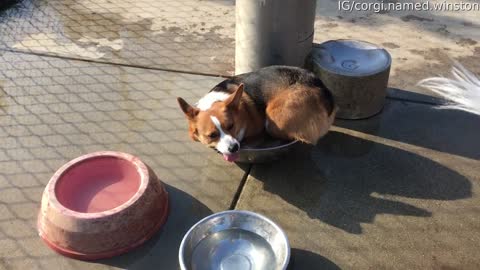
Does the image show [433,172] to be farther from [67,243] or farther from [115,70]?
[115,70]

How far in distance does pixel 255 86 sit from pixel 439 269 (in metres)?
1.60

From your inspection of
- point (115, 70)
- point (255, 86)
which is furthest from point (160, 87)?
point (255, 86)

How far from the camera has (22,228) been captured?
9.66 feet

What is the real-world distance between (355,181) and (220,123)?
0.98m

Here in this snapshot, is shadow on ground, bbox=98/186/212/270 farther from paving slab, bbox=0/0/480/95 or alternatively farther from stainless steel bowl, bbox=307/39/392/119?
paving slab, bbox=0/0/480/95

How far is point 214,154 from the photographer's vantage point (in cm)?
348

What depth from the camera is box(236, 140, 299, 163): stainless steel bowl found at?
3.11 meters

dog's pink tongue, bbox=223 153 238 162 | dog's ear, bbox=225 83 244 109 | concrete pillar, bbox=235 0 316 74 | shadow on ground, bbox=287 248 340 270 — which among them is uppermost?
concrete pillar, bbox=235 0 316 74

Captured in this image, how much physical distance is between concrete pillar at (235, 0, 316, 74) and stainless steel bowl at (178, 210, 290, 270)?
1.43 metres

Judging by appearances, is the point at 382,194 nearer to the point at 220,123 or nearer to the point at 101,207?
the point at 220,123

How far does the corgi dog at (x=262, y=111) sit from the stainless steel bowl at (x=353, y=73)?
317mm

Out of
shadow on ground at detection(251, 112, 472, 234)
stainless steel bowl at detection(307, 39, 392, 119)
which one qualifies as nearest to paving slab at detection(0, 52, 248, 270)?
shadow on ground at detection(251, 112, 472, 234)

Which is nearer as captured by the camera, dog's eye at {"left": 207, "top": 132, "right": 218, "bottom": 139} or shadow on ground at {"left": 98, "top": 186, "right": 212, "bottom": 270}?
shadow on ground at {"left": 98, "top": 186, "right": 212, "bottom": 270}

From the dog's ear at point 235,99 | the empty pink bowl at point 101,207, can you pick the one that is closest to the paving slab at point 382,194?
the dog's ear at point 235,99
